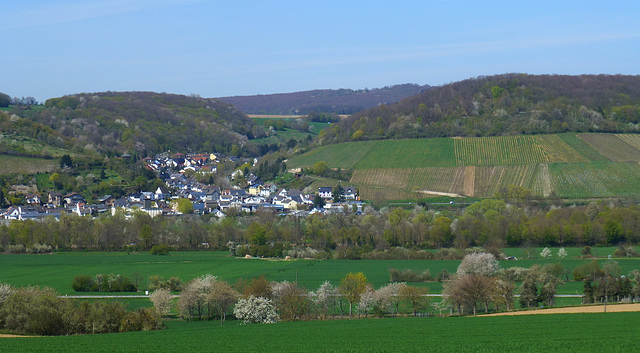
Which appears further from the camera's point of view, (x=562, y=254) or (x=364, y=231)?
(x=364, y=231)

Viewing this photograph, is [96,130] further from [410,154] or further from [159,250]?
[159,250]

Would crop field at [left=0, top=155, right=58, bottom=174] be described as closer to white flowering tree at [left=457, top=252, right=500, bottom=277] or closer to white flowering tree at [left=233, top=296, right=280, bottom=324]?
white flowering tree at [left=457, top=252, right=500, bottom=277]

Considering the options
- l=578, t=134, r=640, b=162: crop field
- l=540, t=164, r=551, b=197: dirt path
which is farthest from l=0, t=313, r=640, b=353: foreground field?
l=578, t=134, r=640, b=162: crop field

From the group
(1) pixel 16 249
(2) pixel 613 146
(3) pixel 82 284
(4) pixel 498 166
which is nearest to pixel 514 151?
(4) pixel 498 166

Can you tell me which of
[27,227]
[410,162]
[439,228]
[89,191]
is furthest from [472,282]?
[89,191]

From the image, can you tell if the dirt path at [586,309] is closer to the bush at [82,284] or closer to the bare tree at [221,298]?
the bare tree at [221,298]

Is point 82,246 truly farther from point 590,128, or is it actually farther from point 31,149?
point 590,128

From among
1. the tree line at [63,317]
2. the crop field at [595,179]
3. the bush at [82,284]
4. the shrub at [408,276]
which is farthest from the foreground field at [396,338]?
the crop field at [595,179]
